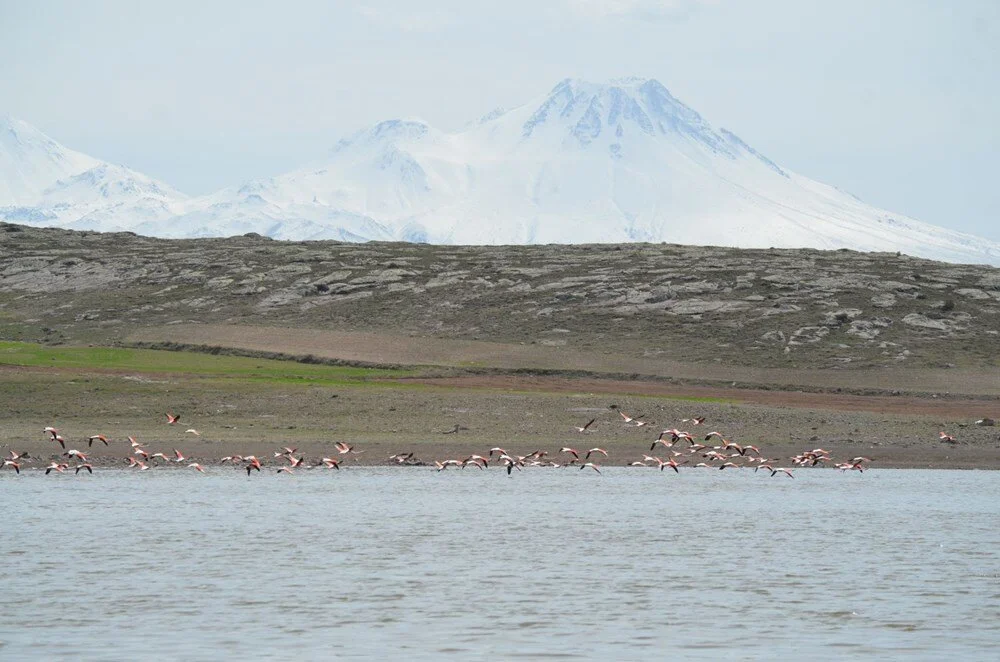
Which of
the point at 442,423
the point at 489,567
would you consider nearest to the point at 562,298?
the point at 442,423

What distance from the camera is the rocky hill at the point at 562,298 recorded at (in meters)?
72.9

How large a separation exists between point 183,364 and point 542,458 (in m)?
23.5

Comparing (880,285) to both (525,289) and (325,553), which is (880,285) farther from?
(325,553)

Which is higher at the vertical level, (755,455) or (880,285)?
(880,285)

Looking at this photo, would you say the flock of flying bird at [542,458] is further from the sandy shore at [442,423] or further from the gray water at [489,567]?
the gray water at [489,567]

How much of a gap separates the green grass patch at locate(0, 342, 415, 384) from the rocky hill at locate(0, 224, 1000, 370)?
782cm

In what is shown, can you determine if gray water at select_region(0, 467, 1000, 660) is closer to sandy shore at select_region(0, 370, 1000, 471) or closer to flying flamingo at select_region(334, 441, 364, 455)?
flying flamingo at select_region(334, 441, 364, 455)

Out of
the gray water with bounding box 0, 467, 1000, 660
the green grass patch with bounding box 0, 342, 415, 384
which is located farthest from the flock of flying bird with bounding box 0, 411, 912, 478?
the green grass patch with bounding box 0, 342, 415, 384

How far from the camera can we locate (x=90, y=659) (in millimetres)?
18172

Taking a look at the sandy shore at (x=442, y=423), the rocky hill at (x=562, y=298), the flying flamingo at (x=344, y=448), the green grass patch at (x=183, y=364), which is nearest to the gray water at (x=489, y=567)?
the flying flamingo at (x=344, y=448)

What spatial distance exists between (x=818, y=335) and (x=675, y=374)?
437 inches

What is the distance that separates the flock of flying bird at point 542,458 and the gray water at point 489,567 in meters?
0.68

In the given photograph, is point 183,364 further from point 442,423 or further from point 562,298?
point 562,298

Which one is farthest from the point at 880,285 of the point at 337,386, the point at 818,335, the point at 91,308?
the point at 91,308
